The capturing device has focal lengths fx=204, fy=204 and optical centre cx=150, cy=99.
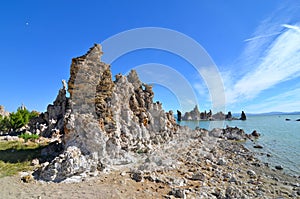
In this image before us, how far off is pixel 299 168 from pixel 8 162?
25.5m

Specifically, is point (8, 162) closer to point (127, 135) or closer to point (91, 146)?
Answer: point (91, 146)

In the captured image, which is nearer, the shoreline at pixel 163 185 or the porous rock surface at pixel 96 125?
the shoreline at pixel 163 185

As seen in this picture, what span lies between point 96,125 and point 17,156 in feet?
24.4

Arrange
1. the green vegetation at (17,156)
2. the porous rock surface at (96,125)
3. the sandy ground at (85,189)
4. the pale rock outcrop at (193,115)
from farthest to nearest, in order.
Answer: the pale rock outcrop at (193,115)
the green vegetation at (17,156)
the porous rock surface at (96,125)
the sandy ground at (85,189)

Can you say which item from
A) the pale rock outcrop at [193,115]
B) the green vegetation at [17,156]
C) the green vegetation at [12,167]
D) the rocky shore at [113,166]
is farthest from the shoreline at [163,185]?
the pale rock outcrop at [193,115]

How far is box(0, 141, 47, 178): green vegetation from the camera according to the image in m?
13.5

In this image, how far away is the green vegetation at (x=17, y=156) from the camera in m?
13.5

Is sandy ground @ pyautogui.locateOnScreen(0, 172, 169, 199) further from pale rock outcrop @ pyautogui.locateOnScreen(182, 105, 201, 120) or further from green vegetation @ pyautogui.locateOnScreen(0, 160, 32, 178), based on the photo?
pale rock outcrop @ pyautogui.locateOnScreen(182, 105, 201, 120)


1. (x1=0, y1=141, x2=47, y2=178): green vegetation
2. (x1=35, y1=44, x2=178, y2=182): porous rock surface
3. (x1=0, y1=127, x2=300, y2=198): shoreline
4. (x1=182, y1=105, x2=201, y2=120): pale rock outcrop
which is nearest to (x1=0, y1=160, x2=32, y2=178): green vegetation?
(x1=0, y1=141, x2=47, y2=178): green vegetation

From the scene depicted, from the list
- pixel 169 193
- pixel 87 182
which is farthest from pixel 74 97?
pixel 169 193

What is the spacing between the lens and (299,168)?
65.0 ft

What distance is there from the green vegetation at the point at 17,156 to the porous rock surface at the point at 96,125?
→ 2190 millimetres

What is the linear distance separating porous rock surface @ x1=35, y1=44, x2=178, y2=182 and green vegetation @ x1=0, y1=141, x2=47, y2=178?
219 cm

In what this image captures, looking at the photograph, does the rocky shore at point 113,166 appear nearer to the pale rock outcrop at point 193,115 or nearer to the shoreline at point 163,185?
the shoreline at point 163,185
